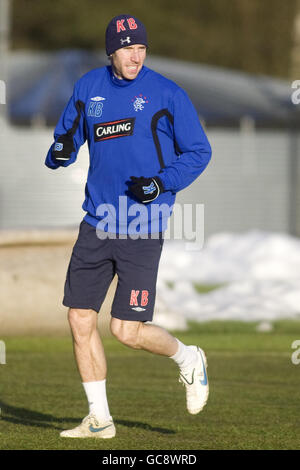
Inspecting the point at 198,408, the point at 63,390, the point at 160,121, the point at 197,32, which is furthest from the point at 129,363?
the point at 197,32

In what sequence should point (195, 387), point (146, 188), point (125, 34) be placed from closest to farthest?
1. point (146, 188)
2. point (125, 34)
3. point (195, 387)

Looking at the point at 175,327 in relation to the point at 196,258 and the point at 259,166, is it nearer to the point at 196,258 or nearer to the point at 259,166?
the point at 196,258

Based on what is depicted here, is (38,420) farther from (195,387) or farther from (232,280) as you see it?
(232,280)

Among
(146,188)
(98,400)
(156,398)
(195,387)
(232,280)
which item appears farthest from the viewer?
(232,280)

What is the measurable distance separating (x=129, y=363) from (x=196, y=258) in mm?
11227

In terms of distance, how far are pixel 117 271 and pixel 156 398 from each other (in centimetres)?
216

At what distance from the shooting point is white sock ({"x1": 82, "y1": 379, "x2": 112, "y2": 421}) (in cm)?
680

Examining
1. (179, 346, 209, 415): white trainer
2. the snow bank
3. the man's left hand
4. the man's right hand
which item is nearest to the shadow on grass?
(179, 346, 209, 415): white trainer

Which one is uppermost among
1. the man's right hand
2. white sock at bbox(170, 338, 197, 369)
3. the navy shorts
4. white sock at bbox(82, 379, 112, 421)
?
the man's right hand

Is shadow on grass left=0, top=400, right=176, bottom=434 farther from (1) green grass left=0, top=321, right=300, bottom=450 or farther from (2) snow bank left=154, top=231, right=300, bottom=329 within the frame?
(2) snow bank left=154, top=231, right=300, bottom=329

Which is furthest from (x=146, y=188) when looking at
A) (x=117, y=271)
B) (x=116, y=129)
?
(x=117, y=271)

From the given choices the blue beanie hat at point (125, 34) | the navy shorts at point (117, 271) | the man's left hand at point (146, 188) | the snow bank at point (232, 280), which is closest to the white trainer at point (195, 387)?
the navy shorts at point (117, 271)

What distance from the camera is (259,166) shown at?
28.0 metres

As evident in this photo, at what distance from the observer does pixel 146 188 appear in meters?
6.57
